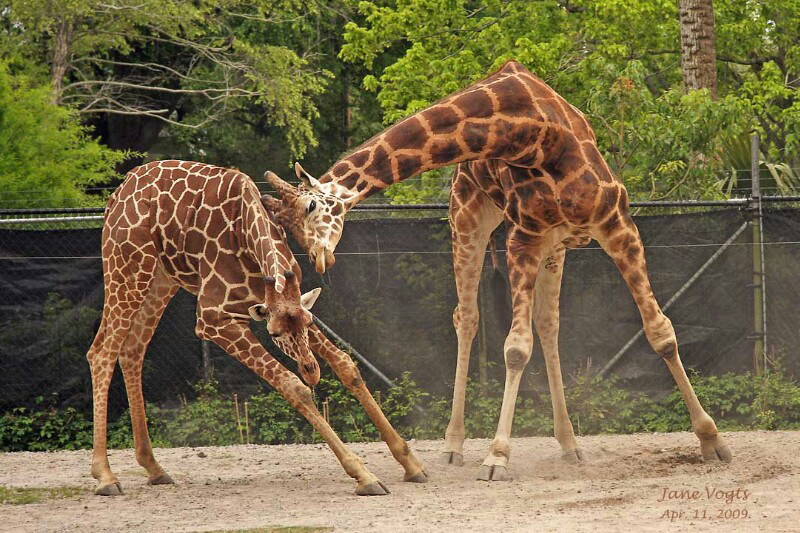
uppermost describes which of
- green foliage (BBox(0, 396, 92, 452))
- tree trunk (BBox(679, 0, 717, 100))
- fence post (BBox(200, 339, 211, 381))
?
tree trunk (BBox(679, 0, 717, 100))

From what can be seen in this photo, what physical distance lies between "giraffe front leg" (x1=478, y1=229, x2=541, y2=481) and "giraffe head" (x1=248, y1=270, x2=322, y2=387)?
4.76 ft

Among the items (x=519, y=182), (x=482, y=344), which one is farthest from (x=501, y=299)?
(x=519, y=182)

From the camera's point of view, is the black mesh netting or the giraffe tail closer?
the giraffe tail

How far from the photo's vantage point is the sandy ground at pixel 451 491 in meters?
5.96

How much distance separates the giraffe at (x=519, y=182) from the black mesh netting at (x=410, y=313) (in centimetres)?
183

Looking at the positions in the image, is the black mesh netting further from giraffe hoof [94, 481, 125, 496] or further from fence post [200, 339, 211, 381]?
giraffe hoof [94, 481, 125, 496]

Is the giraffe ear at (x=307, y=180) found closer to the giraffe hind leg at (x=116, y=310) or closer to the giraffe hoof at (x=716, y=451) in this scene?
the giraffe hind leg at (x=116, y=310)

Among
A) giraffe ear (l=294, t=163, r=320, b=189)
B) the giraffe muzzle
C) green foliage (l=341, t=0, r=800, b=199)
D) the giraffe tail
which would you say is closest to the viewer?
the giraffe muzzle

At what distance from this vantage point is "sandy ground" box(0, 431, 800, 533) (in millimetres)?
5965

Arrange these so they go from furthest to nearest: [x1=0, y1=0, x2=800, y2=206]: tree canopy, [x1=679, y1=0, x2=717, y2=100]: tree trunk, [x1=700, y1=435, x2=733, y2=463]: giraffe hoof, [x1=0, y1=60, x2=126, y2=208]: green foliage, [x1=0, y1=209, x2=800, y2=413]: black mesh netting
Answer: [x1=0, y1=60, x2=126, y2=208]: green foliage → [x1=679, y1=0, x2=717, y2=100]: tree trunk → [x1=0, y1=0, x2=800, y2=206]: tree canopy → [x1=0, y1=209, x2=800, y2=413]: black mesh netting → [x1=700, y1=435, x2=733, y2=463]: giraffe hoof

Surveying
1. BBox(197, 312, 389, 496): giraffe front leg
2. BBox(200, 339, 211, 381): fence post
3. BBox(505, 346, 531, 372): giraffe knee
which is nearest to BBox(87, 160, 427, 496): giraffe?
BBox(197, 312, 389, 496): giraffe front leg

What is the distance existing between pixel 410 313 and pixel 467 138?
125 inches

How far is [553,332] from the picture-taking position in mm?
8555

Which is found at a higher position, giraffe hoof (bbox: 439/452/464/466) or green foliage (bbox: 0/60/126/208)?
green foliage (bbox: 0/60/126/208)
